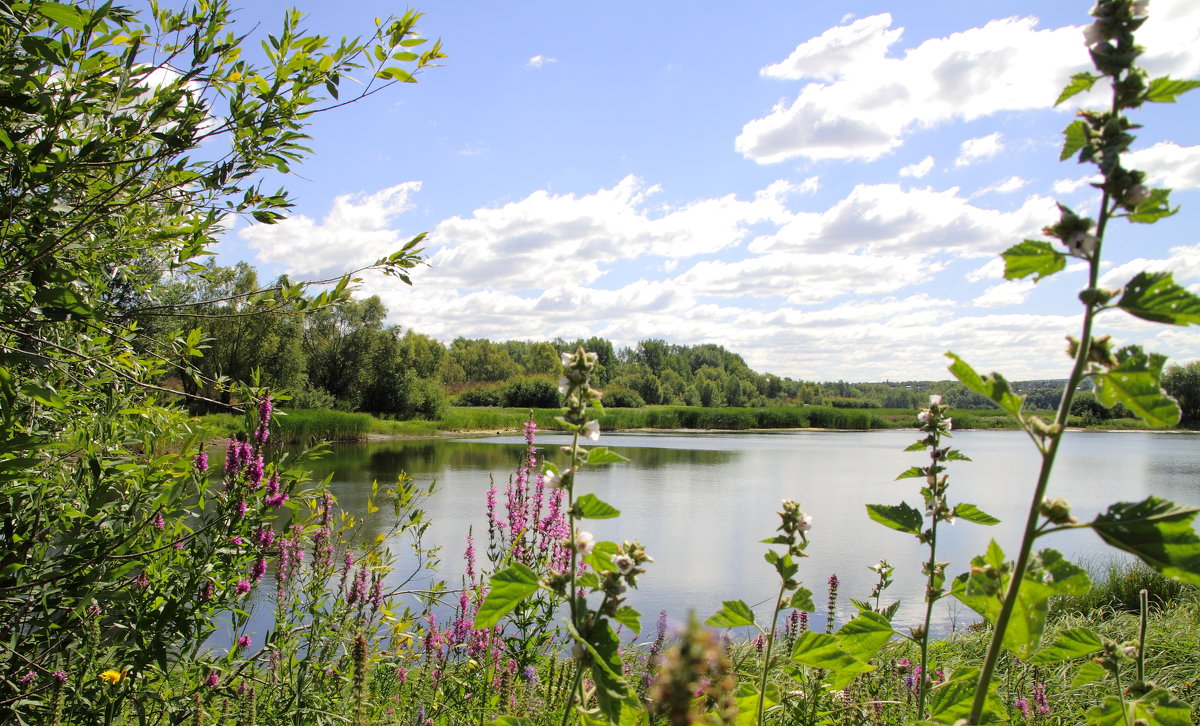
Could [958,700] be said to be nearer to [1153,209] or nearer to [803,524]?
[803,524]

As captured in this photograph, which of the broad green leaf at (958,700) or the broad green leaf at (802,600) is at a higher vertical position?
the broad green leaf at (802,600)

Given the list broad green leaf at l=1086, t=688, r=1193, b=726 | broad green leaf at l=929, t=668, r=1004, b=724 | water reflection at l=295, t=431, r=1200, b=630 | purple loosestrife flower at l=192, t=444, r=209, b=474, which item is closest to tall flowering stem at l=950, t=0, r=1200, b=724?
broad green leaf at l=1086, t=688, r=1193, b=726

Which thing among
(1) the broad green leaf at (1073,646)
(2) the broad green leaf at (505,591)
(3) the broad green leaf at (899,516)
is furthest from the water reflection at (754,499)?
(1) the broad green leaf at (1073,646)

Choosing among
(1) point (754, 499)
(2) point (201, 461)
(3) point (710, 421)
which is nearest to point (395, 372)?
(3) point (710, 421)

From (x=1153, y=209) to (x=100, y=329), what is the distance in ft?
9.45

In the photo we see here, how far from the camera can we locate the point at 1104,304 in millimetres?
855

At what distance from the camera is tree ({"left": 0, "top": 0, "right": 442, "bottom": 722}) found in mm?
1990

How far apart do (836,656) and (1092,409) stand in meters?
63.5

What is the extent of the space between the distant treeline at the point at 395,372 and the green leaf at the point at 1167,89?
16.5 inches

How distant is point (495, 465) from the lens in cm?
2200

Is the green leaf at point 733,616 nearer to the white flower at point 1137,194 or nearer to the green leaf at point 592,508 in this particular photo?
the green leaf at point 592,508

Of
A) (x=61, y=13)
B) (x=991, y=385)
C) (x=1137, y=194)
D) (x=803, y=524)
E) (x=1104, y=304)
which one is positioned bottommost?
(x=803, y=524)

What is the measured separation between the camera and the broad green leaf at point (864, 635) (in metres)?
1.36

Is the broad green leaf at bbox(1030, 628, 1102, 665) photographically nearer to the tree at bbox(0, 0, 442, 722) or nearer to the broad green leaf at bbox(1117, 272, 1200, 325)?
the broad green leaf at bbox(1117, 272, 1200, 325)
